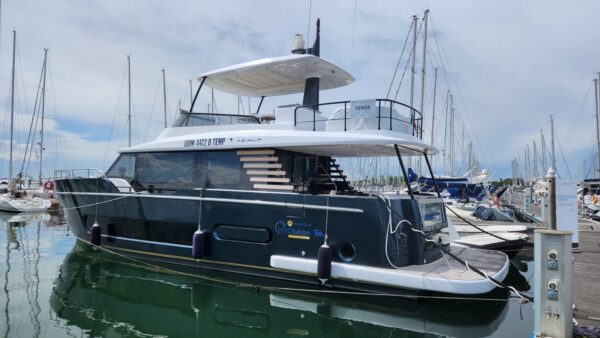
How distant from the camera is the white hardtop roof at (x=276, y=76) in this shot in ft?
27.2

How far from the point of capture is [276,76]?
30.0ft

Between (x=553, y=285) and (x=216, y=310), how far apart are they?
452 cm

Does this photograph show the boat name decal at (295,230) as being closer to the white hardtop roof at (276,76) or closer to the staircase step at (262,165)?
A: the staircase step at (262,165)

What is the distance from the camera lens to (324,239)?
256 inches

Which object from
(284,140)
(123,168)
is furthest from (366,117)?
(123,168)

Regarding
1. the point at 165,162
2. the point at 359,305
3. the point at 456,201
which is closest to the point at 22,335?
the point at 165,162

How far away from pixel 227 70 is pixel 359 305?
213 inches

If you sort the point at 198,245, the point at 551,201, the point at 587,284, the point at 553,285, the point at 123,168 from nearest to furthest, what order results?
the point at 553,285 → the point at 551,201 → the point at 587,284 → the point at 198,245 → the point at 123,168

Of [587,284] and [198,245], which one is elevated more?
[198,245]

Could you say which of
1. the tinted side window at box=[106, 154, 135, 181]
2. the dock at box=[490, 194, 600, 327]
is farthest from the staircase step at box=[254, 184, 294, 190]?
the dock at box=[490, 194, 600, 327]

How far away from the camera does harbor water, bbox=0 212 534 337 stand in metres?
5.55

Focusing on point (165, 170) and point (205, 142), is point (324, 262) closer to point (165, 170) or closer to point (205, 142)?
point (205, 142)

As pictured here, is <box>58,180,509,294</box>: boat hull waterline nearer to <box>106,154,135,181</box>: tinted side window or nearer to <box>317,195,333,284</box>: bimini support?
<box>317,195,333,284</box>: bimini support

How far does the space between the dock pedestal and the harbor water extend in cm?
125
